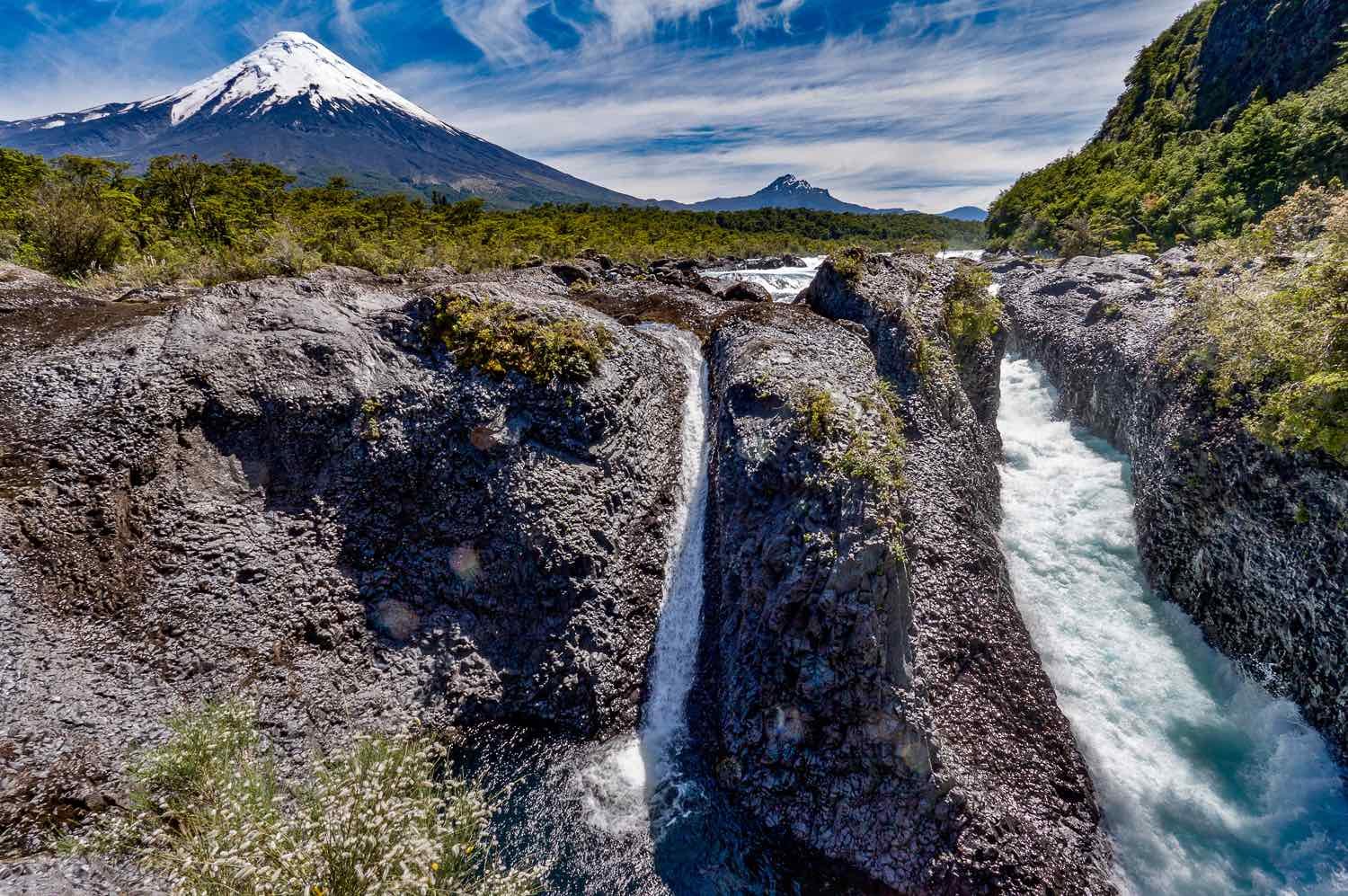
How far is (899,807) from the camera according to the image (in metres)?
8.71

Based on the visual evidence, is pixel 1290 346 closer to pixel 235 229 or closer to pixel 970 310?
pixel 970 310

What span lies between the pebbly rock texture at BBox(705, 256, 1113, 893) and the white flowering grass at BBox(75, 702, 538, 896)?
16.6 feet

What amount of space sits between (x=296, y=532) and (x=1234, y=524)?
20.7 m

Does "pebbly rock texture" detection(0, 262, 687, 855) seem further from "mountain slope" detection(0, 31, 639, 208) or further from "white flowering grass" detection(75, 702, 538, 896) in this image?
"mountain slope" detection(0, 31, 639, 208)

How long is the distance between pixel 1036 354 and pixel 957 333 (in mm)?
13115

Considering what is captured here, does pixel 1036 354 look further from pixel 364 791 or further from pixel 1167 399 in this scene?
pixel 364 791

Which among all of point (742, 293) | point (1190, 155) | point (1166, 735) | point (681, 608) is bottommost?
point (1166, 735)

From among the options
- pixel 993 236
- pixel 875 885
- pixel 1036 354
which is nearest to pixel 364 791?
pixel 875 885

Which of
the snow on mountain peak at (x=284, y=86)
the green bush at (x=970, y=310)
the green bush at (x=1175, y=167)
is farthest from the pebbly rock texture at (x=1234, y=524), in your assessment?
the snow on mountain peak at (x=284, y=86)

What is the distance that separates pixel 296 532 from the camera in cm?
1129

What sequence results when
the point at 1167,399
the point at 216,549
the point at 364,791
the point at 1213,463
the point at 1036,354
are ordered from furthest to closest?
1. the point at 1036,354
2. the point at 1167,399
3. the point at 1213,463
4. the point at 216,549
5. the point at 364,791

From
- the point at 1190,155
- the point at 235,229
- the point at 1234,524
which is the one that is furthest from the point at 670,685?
the point at 1190,155

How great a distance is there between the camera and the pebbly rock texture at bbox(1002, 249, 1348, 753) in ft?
31.0

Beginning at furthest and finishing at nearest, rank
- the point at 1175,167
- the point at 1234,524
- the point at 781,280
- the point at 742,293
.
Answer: the point at 1175,167, the point at 781,280, the point at 742,293, the point at 1234,524
